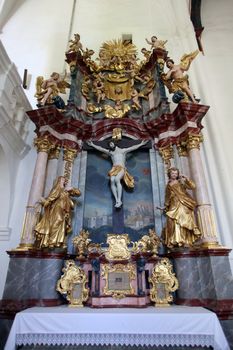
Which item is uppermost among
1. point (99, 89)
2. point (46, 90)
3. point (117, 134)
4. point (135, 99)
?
point (99, 89)

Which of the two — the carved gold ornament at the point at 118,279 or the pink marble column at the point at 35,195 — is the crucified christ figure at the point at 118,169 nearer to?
the pink marble column at the point at 35,195

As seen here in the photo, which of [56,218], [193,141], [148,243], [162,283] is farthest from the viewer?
[193,141]

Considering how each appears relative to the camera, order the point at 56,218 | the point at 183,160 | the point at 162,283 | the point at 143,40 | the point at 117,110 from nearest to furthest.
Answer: the point at 162,283 → the point at 56,218 → the point at 183,160 → the point at 117,110 → the point at 143,40

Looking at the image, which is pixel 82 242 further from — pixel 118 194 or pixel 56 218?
pixel 118 194

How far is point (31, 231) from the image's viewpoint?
4.68m

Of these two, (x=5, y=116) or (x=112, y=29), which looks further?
(x=112, y=29)

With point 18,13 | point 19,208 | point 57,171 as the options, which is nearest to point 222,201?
point 57,171

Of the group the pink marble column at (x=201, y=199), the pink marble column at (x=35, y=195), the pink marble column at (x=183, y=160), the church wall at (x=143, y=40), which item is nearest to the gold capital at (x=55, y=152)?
the pink marble column at (x=35, y=195)

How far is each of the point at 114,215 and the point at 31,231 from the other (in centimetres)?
174

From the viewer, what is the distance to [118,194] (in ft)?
17.9

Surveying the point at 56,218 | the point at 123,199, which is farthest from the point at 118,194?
the point at 56,218

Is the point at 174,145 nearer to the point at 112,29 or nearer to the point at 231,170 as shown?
the point at 231,170

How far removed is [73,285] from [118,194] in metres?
2.01

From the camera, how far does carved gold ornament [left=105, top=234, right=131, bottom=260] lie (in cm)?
459
